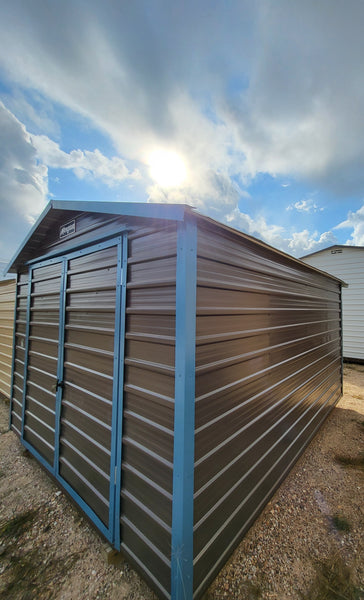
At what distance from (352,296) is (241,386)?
9.07 metres

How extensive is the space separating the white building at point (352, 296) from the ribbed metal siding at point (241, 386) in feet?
22.9

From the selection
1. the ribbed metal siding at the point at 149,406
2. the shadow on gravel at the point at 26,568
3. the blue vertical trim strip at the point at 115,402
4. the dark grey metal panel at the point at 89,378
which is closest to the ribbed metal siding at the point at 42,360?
the dark grey metal panel at the point at 89,378

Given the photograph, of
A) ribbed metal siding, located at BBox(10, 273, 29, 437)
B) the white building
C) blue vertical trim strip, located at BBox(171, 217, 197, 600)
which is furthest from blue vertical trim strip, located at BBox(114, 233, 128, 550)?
the white building

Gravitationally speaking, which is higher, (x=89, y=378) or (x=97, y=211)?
(x=97, y=211)

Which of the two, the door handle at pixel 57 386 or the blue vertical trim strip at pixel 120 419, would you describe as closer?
the blue vertical trim strip at pixel 120 419

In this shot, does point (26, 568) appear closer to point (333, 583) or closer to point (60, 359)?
point (60, 359)

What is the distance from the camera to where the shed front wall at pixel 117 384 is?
1.49 m

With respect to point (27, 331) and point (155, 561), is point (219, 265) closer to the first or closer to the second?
point (155, 561)

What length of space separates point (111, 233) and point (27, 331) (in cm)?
241

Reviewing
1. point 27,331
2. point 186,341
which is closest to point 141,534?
point 186,341

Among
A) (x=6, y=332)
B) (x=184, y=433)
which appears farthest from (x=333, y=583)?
(x=6, y=332)

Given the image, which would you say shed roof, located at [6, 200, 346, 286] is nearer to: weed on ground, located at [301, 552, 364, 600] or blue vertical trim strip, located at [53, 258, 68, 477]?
blue vertical trim strip, located at [53, 258, 68, 477]

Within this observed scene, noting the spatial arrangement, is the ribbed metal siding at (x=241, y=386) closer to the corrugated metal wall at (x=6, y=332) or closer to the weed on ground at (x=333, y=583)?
the weed on ground at (x=333, y=583)

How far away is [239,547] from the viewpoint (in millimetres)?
1869
